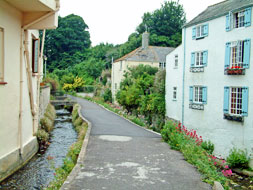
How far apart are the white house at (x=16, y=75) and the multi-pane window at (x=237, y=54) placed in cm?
Answer: 1127

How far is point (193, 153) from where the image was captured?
348 inches

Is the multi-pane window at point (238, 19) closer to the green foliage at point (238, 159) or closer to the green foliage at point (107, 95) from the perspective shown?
the green foliage at point (238, 159)

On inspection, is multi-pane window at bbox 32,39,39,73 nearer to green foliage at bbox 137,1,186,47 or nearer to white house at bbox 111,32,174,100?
white house at bbox 111,32,174,100

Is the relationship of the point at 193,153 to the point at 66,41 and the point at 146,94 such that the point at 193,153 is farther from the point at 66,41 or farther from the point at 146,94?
the point at 66,41

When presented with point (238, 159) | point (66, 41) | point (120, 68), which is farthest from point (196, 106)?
point (66, 41)

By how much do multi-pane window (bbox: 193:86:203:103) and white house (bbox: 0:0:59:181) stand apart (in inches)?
496

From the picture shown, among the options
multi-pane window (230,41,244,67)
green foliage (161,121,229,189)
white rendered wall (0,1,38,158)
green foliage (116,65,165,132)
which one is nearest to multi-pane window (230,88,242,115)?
multi-pane window (230,41,244,67)

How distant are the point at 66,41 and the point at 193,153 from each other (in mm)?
58832

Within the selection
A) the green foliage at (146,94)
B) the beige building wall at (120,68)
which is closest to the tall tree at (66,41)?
the beige building wall at (120,68)

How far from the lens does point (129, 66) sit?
32.0 metres

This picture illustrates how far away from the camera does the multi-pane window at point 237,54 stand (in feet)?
52.3

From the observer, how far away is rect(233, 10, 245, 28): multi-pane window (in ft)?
52.3

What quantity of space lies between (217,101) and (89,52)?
5070 centimetres

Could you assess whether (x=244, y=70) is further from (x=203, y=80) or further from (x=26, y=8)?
(x=26, y=8)
